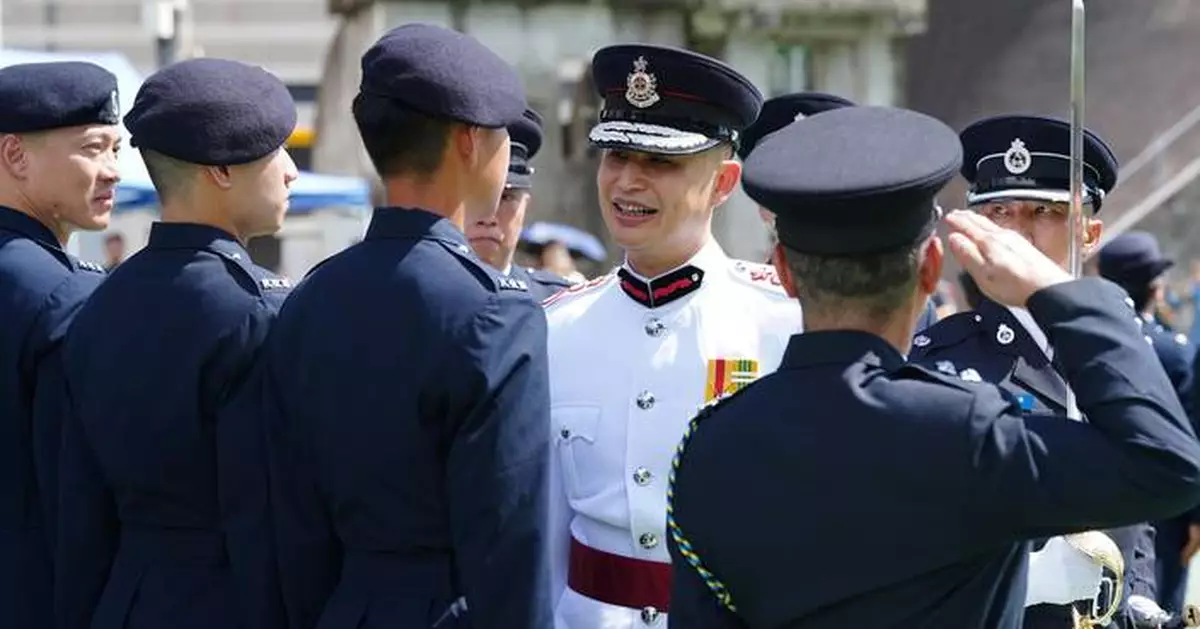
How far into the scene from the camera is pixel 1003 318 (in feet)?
13.5

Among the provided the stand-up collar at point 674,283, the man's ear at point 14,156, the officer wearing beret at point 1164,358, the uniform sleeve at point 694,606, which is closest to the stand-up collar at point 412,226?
the stand-up collar at point 674,283

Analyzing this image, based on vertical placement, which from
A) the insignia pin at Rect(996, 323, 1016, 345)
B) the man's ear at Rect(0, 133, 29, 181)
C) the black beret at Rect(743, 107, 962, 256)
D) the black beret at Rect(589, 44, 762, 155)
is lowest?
the man's ear at Rect(0, 133, 29, 181)

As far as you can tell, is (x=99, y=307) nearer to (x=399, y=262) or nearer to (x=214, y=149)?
(x=214, y=149)

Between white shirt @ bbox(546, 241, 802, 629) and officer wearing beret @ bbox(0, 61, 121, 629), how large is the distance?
4.21 feet

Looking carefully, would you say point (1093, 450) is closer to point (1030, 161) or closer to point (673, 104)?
point (673, 104)

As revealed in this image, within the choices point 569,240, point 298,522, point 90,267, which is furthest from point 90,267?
point 569,240

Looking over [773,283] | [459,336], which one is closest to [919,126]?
[459,336]

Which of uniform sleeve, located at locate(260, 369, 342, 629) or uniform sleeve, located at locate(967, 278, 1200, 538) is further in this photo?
uniform sleeve, located at locate(260, 369, 342, 629)

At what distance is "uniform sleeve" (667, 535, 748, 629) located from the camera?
2785 millimetres

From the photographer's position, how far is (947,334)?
4199 mm

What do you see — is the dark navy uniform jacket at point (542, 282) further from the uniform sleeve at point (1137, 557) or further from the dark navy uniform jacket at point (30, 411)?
the uniform sleeve at point (1137, 557)

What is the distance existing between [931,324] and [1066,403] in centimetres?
57

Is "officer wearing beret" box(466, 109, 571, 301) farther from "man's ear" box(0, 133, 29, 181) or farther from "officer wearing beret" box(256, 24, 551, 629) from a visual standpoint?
"officer wearing beret" box(256, 24, 551, 629)

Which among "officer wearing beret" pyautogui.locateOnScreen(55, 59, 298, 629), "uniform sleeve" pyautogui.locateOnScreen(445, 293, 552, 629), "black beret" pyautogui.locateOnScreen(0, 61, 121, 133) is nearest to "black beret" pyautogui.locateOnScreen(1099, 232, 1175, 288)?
"black beret" pyautogui.locateOnScreen(0, 61, 121, 133)
